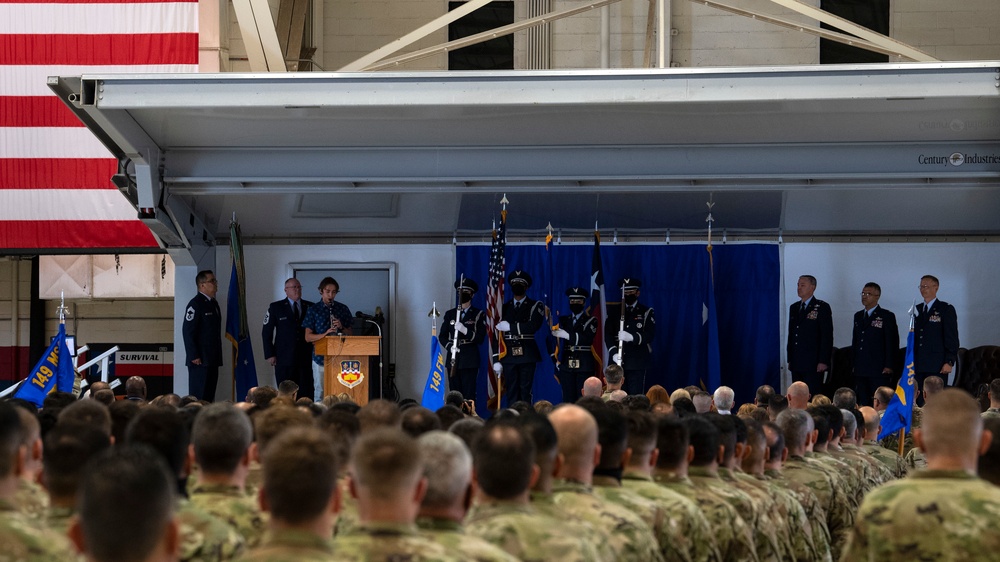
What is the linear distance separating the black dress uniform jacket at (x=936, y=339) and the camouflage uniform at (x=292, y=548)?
9829 millimetres

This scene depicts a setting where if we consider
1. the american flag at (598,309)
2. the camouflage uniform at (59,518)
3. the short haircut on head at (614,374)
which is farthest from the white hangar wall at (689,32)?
the camouflage uniform at (59,518)

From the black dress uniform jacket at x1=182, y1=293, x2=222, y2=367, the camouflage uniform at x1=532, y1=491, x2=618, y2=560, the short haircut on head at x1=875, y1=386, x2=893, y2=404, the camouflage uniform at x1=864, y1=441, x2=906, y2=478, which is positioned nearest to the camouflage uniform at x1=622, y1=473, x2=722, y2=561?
the camouflage uniform at x1=532, y1=491, x2=618, y2=560

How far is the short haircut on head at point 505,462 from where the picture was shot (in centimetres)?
317

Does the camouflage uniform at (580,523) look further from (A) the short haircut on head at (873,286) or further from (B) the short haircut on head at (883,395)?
(A) the short haircut on head at (873,286)

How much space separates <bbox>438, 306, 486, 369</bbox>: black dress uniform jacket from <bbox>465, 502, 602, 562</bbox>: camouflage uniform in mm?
9022

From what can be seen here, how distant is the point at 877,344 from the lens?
11.8 meters

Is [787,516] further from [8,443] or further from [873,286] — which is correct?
[873,286]

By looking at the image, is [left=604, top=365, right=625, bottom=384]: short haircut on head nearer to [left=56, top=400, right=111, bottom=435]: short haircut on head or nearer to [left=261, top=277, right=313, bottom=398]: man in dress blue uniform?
[left=261, top=277, right=313, bottom=398]: man in dress blue uniform

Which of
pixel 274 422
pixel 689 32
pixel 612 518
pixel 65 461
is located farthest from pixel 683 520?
pixel 689 32

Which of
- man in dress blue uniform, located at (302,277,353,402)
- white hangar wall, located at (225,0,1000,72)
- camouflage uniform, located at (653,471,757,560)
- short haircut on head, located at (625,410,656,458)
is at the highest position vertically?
white hangar wall, located at (225,0,1000,72)

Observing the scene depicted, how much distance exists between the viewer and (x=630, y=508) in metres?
3.87

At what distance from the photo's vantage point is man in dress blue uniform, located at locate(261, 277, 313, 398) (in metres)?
12.0

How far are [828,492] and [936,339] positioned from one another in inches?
254

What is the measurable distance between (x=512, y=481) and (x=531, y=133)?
7.75m
